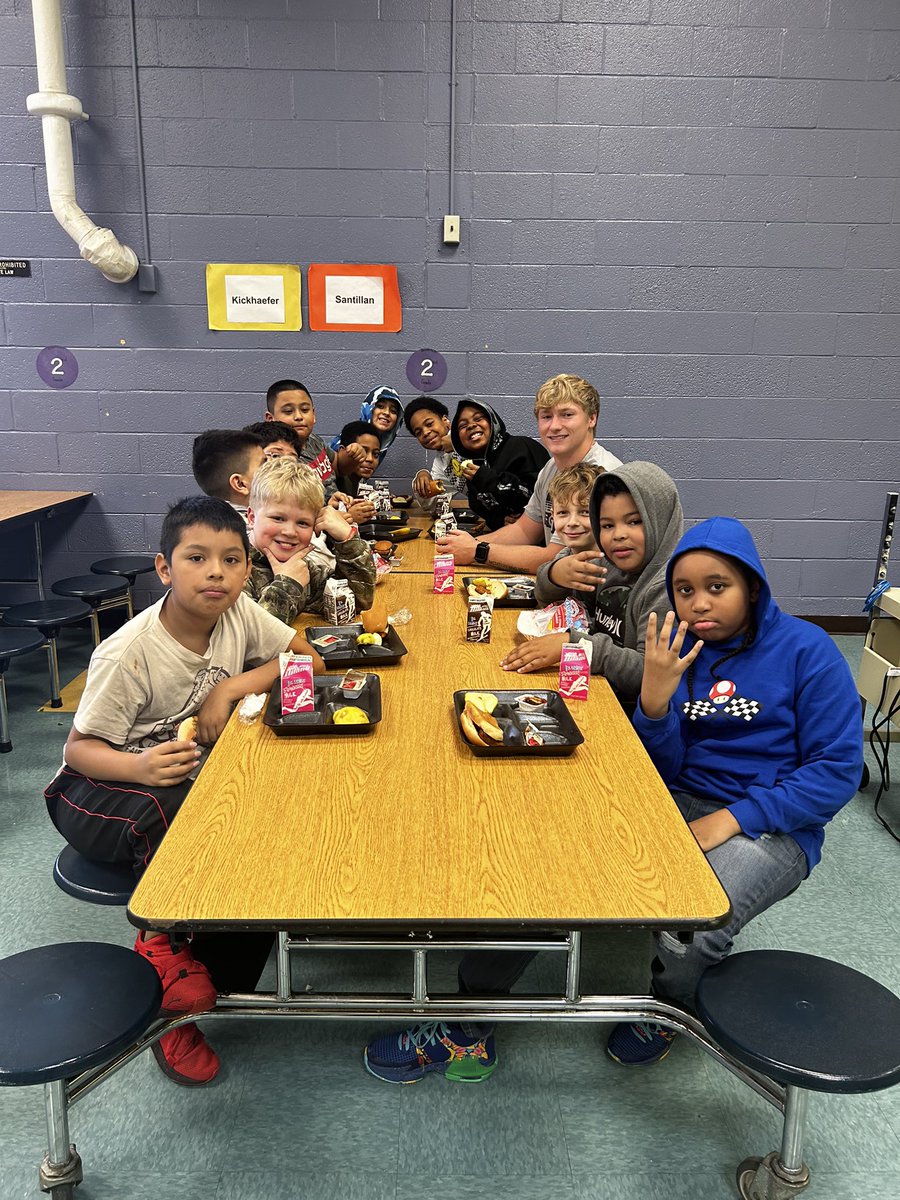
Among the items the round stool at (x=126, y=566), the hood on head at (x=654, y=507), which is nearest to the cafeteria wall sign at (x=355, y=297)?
the round stool at (x=126, y=566)

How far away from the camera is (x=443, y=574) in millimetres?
2996

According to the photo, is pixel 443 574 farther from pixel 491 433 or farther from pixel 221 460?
pixel 491 433

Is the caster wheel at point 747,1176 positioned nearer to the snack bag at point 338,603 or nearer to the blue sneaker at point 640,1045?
the blue sneaker at point 640,1045

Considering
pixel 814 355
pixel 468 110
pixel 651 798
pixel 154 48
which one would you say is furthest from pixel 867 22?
pixel 651 798

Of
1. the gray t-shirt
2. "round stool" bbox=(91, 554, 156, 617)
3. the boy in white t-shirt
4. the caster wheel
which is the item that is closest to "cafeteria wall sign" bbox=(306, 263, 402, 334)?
"round stool" bbox=(91, 554, 156, 617)

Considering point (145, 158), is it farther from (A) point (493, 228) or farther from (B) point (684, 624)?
(B) point (684, 624)

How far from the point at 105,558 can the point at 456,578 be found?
9.29 feet

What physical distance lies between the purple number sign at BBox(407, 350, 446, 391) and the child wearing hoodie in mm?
2724

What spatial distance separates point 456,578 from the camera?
3.29m

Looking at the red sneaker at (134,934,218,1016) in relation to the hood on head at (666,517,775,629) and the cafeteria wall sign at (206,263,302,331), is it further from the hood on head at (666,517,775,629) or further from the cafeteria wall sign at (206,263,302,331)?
the cafeteria wall sign at (206,263,302,331)

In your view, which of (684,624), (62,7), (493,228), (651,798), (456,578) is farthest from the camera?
(493,228)

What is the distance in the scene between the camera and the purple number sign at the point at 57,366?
16.4 ft

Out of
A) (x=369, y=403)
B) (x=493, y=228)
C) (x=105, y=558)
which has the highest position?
(x=493, y=228)

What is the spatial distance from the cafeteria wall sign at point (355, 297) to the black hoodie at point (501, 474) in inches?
33.8
